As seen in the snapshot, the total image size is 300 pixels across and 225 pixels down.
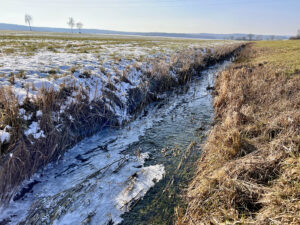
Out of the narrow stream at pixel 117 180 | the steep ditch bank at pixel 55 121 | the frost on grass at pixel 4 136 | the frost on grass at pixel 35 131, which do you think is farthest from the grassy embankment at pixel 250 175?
the frost on grass at pixel 4 136

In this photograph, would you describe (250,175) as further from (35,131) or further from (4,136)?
(4,136)

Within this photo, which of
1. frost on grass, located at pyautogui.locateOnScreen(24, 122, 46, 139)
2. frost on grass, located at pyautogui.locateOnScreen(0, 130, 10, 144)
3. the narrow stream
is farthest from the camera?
frost on grass, located at pyautogui.locateOnScreen(24, 122, 46, 139)

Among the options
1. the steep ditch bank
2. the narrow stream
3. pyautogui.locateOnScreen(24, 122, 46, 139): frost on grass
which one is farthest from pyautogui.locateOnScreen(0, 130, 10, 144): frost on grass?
the narrow stream

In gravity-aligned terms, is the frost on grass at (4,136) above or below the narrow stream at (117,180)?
above

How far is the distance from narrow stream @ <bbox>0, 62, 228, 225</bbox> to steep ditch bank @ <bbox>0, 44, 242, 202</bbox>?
11.7 inches

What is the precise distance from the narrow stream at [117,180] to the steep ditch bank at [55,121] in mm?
298

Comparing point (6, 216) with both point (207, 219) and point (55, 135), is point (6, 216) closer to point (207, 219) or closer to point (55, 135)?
point (55, 135)

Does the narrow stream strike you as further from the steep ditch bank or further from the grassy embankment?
the grassy embankment

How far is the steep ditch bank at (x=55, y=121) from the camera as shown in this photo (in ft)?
11.9

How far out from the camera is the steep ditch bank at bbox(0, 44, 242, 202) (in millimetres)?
3635

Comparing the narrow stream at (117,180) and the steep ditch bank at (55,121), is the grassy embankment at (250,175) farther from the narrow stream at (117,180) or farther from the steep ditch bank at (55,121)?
the steep ditch bank at (55,121)

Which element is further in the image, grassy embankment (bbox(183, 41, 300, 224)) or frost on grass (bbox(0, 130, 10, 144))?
frost on grass (bbox(0, 130, 10, 144))

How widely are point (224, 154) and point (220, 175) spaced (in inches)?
31.9

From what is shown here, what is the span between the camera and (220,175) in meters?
3.31
